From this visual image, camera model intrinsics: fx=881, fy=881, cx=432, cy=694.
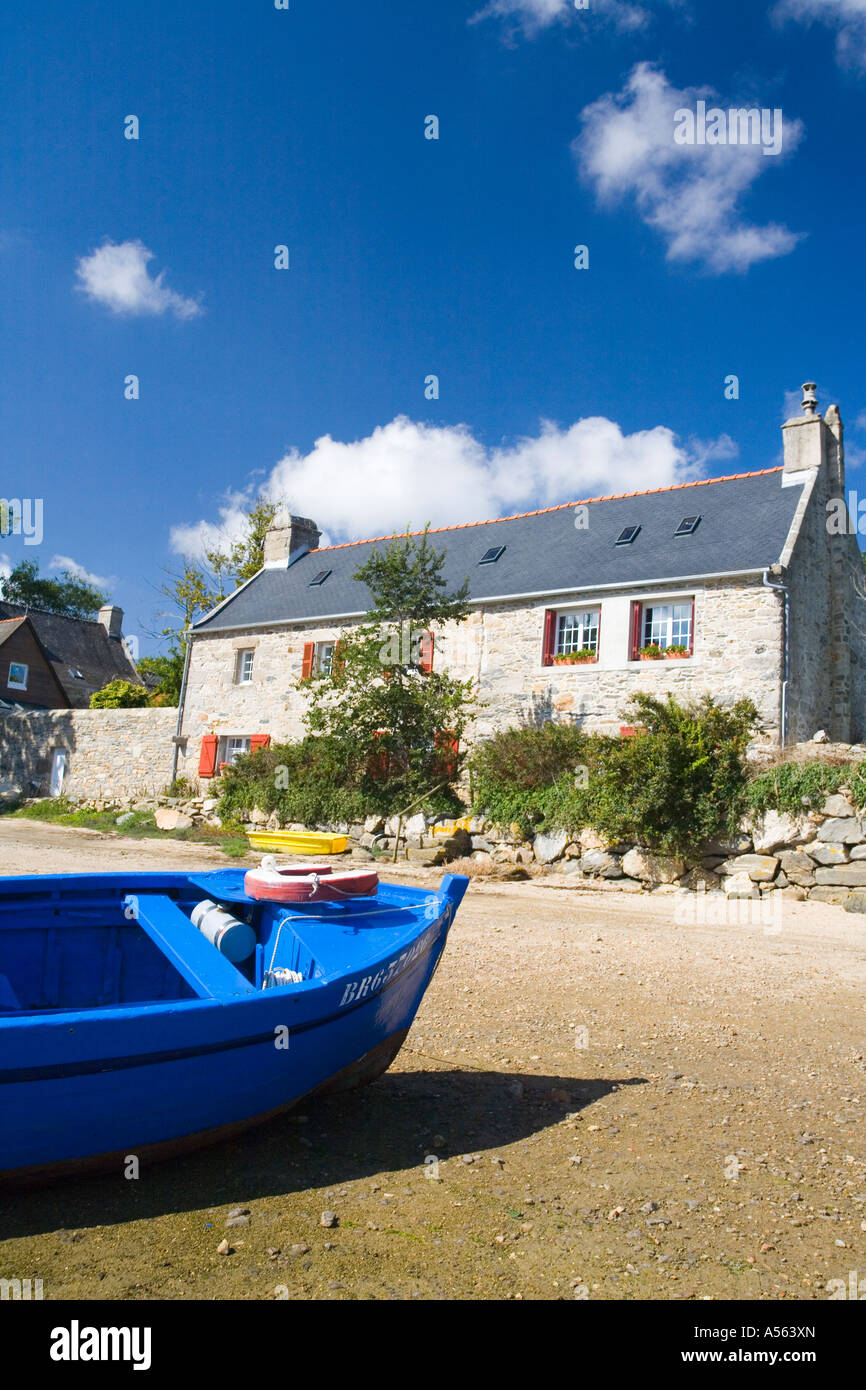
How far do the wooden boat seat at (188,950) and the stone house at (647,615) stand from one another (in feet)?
42.3

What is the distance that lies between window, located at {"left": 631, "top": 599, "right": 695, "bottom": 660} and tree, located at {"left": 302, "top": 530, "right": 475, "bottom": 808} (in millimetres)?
3651

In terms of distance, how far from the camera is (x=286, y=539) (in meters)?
27.3

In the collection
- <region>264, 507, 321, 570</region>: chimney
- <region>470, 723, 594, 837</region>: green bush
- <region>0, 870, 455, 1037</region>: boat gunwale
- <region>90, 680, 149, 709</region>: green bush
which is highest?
<region>264, 507, 321, 570</region>: chimney

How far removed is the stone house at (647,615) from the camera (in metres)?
16.5

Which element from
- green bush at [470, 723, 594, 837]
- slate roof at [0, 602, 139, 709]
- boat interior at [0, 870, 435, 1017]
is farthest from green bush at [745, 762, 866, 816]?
slate roof at [0, 602, 139, 709]

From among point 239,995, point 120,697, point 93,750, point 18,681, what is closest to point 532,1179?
point 239,995

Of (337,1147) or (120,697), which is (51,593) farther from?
(337,1147)


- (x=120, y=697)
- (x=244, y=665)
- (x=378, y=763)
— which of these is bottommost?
(x=378, y=763)

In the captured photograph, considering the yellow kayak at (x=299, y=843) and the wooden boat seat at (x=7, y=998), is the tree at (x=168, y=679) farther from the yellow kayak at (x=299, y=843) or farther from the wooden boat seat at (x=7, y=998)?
the wooden boat seat at (x=7, y=998)

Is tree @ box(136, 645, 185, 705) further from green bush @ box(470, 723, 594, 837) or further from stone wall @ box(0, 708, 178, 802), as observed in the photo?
green bush @ box(470, 723, 594, 837)

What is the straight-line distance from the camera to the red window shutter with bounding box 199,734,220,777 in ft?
74.7

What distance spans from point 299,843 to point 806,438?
43.6 ft

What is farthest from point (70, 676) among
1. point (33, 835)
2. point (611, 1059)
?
point (611, 1059)

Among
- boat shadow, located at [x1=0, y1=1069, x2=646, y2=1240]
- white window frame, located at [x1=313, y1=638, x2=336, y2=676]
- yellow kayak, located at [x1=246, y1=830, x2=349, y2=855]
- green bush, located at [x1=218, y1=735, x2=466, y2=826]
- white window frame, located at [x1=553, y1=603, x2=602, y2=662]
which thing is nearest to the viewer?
boat shadow, located at [x1=0, y1=1069, x2=646, y2=1240]
